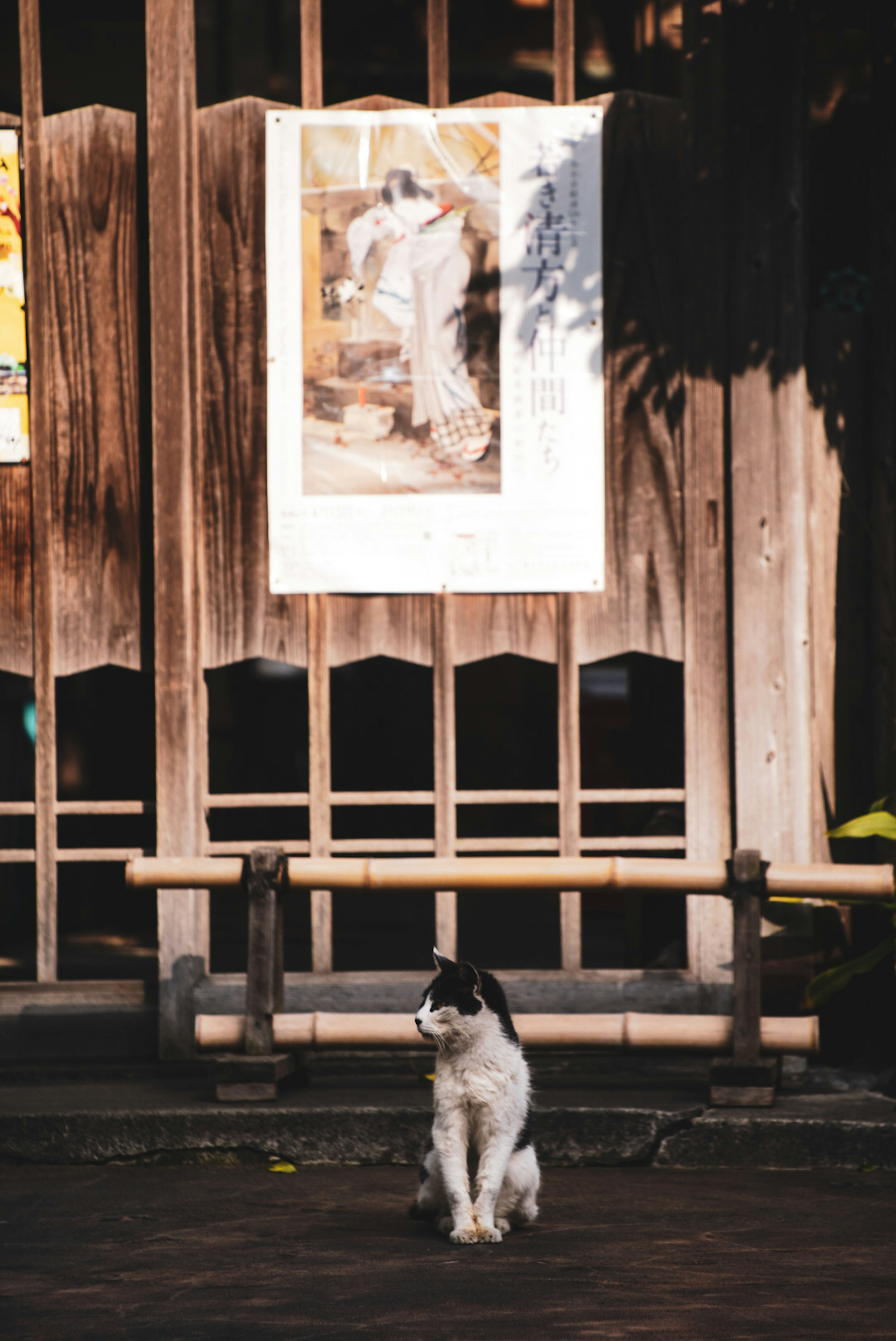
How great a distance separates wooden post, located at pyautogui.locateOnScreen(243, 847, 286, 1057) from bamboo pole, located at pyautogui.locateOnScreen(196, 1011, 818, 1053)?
2.2 inches

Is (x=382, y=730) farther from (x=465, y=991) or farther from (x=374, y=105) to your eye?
(x=465, y=991)

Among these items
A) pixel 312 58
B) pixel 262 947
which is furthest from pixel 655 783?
pixel 312 58

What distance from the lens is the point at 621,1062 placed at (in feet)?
17.9

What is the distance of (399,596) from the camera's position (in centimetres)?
543

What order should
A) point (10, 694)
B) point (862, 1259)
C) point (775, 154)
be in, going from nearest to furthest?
point (862, 1259)
point (775, 154)
point (10, 694)

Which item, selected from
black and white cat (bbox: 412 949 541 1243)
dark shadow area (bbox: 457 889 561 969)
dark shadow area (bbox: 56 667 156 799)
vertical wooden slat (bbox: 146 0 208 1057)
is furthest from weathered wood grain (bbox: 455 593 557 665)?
dark shadow area (bbox: 56 667 156 799)

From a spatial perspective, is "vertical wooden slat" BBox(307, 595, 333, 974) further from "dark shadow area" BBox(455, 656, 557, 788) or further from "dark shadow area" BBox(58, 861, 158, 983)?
"dark shadow area" BBox(455, 656, 557, 788)

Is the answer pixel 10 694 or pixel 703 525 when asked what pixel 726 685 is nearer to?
pixel 703 525

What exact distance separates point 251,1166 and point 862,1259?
209cm

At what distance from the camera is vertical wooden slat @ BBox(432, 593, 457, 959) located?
5371mm

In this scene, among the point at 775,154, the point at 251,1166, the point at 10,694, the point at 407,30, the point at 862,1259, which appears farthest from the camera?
the point at 10,694

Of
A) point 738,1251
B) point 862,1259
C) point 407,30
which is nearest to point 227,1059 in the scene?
point 738,1251

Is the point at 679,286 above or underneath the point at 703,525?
above

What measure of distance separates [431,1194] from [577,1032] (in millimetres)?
1002
